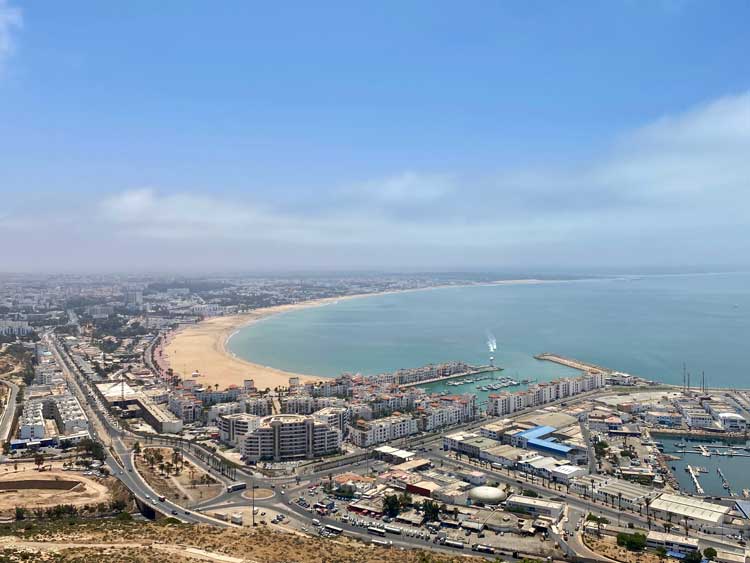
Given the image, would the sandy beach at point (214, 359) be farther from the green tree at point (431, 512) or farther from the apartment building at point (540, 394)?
the green tree at point (431, 512)

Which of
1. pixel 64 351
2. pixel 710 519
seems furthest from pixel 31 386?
pixel 710 519

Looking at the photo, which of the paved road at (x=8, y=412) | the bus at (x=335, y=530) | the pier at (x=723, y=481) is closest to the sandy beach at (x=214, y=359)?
the paved road at (x=8, y=412)

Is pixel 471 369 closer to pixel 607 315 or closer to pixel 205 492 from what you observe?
pixel 205 492

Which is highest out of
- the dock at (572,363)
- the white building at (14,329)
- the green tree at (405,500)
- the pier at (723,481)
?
the white building at (14,329)

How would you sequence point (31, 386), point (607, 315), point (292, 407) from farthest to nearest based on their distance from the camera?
point (607, 315) → point (31, 386) → point (292, 407)

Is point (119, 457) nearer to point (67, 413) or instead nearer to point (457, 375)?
point (67, 413)

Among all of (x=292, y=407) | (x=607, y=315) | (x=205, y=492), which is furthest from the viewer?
(x=607, y=315)
